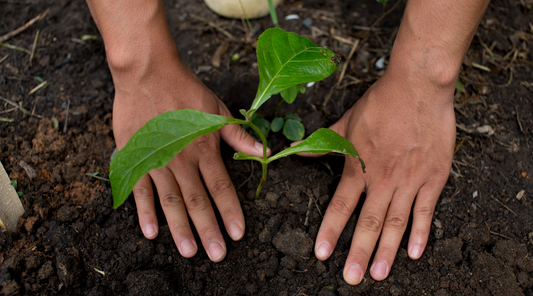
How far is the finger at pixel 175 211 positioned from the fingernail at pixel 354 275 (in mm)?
634

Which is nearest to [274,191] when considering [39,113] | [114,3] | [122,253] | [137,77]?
[122,253]

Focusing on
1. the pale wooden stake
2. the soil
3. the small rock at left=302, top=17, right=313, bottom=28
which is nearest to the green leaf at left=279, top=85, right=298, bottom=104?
the soil

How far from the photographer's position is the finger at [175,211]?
1.43 meters

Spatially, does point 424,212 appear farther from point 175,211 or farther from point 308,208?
point 175,211

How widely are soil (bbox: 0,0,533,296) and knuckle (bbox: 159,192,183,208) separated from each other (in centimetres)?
11

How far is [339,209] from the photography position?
152 cm

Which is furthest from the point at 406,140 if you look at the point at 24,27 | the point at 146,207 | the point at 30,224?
the point at 24,27

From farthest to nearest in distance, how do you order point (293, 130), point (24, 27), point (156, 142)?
point (24, 27), point (293, 130), point (156, 142)

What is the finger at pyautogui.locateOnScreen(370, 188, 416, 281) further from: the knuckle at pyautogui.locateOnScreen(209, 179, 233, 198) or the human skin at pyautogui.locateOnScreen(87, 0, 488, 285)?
the knuckle at pyautogui.locateOnScreen(209, 179, 233, 198)

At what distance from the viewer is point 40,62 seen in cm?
209

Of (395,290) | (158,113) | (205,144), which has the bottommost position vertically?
(395,290)

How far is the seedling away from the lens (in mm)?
1004

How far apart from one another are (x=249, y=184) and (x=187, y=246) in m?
0.41

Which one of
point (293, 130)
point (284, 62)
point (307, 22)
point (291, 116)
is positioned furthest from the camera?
point (307, 22)
